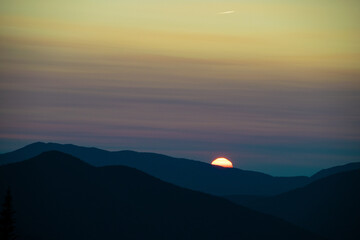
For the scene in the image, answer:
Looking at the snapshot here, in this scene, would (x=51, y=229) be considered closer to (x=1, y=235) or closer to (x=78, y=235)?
(x=78, y=235)

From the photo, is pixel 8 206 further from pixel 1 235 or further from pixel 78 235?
pixel 78 235

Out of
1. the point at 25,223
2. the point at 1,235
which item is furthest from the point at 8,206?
the point at 25,223

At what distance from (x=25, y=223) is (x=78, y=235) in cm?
1702

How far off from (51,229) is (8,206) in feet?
407

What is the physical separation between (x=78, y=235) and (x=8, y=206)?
421ft

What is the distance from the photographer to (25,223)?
188625mm

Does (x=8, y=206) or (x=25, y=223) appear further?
(x=25, y=223)

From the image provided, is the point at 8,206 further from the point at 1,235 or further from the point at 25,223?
the point at 25,223

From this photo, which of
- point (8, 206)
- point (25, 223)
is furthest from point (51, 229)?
point (8, 206)

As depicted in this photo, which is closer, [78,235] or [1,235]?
[1,235]

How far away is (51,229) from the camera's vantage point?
194125 millimetres

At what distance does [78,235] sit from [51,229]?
859cm

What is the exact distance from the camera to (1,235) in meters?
72.6

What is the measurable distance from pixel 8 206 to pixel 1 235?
3025 mm
